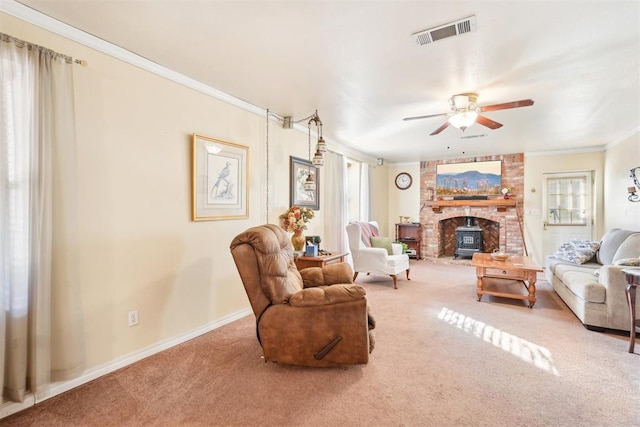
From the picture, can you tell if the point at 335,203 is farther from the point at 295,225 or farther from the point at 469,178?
the point at 469,178

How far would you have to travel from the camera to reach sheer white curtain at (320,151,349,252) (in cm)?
507

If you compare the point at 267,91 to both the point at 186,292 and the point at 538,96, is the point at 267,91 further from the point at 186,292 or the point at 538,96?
the point at 538,96

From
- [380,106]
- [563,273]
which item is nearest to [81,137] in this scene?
[380,106]

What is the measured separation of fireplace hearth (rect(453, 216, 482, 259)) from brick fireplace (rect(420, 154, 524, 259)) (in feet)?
0.54

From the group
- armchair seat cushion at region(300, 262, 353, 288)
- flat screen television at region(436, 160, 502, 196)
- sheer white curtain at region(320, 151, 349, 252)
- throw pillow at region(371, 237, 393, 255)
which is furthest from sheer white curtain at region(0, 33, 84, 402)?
flat screen television at region(436, 160, 502, 196)

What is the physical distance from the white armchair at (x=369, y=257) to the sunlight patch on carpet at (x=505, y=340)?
122cm

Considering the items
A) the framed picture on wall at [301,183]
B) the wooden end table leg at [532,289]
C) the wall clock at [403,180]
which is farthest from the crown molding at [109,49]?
the wall clock at [403,180]

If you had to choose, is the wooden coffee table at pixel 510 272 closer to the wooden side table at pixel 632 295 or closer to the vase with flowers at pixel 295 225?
the wooden side table at pixel 632 295

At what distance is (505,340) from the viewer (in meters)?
2.83

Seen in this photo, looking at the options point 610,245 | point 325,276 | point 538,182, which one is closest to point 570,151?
point 538,182

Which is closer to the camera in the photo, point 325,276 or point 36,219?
point 36,219

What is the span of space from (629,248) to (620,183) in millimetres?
1926

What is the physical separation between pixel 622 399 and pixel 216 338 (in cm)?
299

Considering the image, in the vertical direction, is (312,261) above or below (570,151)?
below
